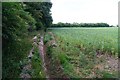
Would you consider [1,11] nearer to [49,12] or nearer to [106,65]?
[106,65]

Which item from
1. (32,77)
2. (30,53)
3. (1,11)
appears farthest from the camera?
(30,53)

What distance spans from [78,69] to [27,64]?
167cm

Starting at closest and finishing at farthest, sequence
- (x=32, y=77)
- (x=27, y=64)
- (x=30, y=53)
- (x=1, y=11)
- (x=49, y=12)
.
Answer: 1. (x=1, y=11)
2. (x=32, y=77)
3. (x=27, y=64)
4. (x=30, y=53)
5. (x=49, y=12)

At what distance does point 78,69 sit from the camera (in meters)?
11.1

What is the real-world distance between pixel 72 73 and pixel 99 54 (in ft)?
11.9

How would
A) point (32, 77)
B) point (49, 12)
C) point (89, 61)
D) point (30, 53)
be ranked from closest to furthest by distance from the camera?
1. point (32, 77)
2. point (89, 61)
3. point (30, 53)
4. point (49, 12)

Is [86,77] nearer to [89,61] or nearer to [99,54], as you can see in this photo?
[89,61]

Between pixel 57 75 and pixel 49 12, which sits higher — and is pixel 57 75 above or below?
below

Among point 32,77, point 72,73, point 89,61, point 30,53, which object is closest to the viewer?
point 32,77

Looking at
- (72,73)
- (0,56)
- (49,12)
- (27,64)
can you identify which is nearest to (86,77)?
(72,73)

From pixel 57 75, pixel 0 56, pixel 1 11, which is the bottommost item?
pixel 57 75

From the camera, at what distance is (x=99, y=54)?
13.6 meters

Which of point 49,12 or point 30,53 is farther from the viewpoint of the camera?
point 49,12

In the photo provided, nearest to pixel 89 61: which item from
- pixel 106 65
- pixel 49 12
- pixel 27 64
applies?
pixel 106 65
